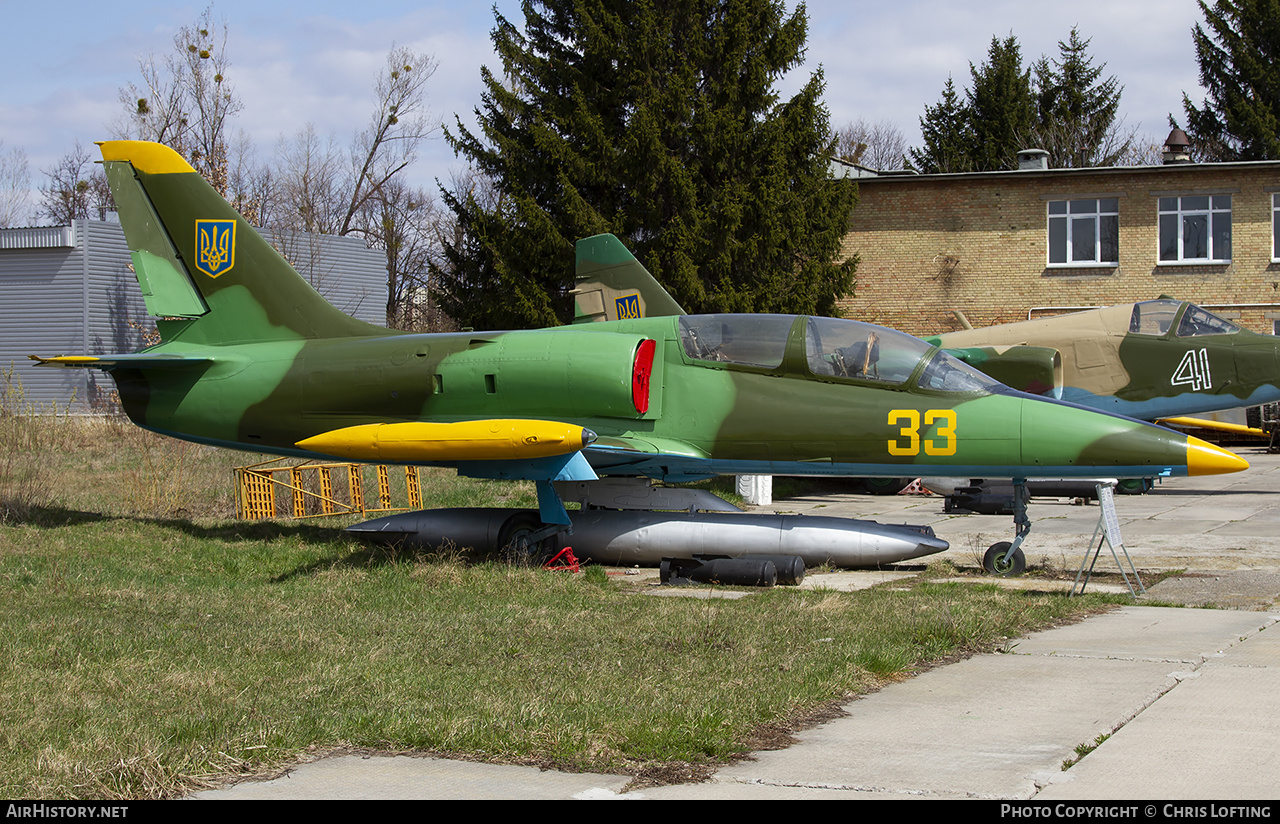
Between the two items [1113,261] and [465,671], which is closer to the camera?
[465,671]

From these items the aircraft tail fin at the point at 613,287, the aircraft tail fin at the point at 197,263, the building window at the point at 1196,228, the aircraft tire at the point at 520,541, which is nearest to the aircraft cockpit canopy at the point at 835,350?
the aircraft tire at the point at 520,541

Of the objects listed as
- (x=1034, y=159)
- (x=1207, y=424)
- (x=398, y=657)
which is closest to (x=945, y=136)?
(x=1034, y=159)

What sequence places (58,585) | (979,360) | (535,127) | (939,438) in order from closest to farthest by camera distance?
(58,585)
(939,438)
(979,360)
(535,127)

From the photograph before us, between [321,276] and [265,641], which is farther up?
[321,276]

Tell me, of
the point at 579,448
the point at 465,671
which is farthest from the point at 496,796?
the point at 579,448

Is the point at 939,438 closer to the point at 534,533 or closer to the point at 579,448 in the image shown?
the point at 579,448

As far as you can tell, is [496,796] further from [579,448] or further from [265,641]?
[579,448]

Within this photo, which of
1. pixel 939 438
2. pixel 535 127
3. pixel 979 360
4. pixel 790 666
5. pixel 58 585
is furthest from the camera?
pixel 535 127

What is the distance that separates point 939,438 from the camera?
10.4m

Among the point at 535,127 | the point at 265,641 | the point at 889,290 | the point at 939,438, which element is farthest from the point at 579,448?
the point at 889,290

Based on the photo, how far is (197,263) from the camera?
1341cm

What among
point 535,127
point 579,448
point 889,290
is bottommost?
point 579,448

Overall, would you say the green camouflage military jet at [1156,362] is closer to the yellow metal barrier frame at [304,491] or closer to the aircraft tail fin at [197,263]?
the yellow metal barrier frame at [304,491]

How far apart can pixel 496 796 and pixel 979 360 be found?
14489 mm
